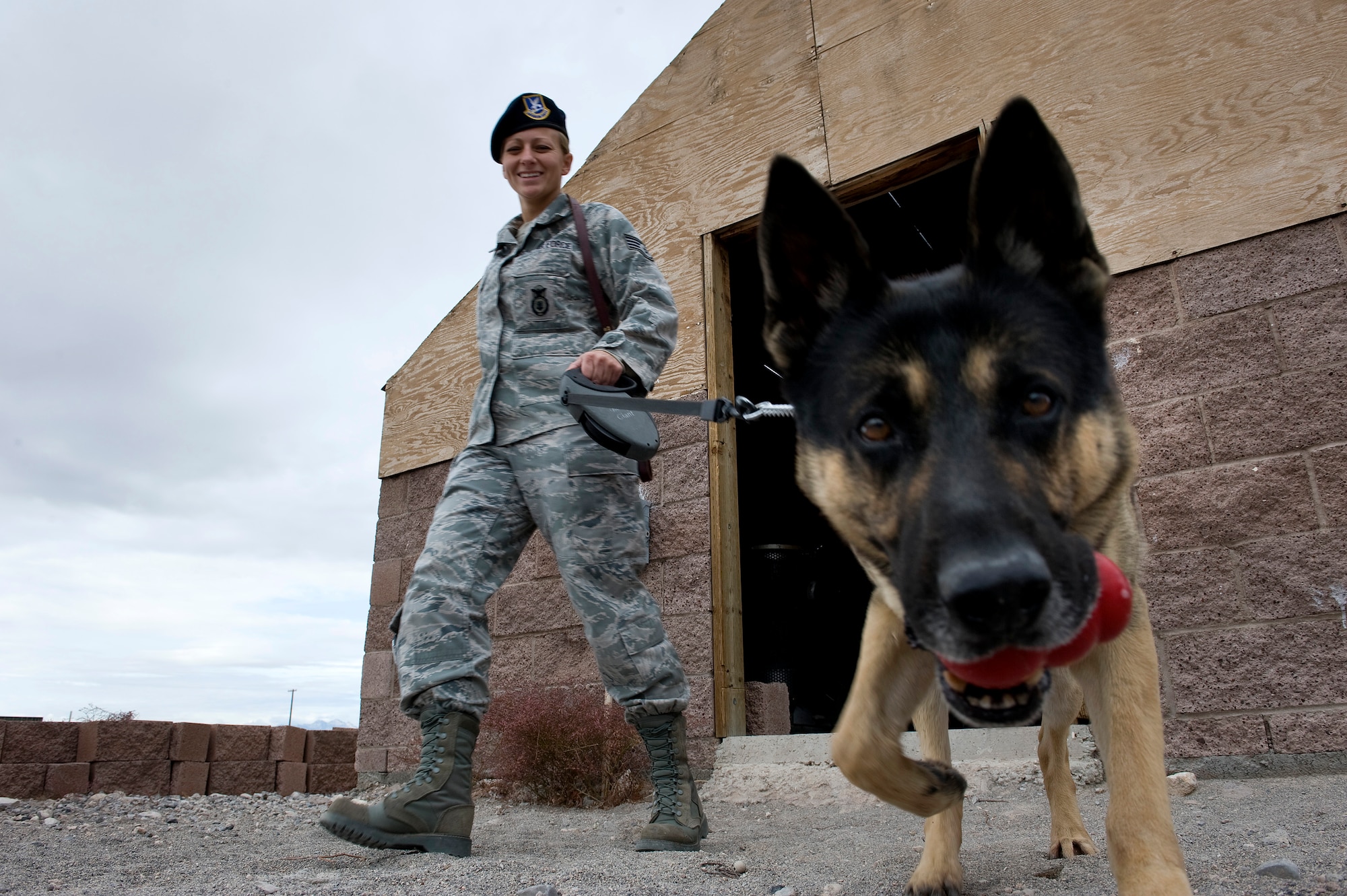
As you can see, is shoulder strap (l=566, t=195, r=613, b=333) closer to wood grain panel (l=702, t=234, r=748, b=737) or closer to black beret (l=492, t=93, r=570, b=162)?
black beret (l=492, t=93, r=570, b=162)

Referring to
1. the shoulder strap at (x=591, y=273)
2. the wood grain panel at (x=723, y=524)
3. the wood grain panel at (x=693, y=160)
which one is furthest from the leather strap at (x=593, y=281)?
the wood grain panel at (x=693, y=160)

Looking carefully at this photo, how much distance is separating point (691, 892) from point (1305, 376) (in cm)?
347

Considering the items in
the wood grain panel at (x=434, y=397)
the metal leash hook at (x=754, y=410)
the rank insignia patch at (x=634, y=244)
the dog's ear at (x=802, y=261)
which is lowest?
the metal leash hook at (x=754, y=410)

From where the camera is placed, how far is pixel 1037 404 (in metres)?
1.73

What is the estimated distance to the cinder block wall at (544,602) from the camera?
502cm

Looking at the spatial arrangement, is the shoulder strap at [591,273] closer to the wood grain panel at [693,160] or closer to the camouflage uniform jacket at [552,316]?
the camouflage uniform jacket at [552,316]

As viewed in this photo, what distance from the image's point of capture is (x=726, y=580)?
5.09 m

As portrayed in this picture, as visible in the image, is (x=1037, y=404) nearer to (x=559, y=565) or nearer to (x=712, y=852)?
(x=559, y=565)

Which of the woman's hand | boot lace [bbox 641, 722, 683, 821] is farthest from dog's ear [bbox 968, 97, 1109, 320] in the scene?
boot lace [bbox 641, 722, 683, 821]

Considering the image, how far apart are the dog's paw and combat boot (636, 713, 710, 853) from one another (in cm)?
115

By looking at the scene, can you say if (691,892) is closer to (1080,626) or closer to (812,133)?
(1080,626)

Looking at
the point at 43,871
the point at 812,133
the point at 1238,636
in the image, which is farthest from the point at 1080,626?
the point at 812,133

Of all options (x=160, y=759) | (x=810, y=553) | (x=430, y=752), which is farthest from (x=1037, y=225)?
(x=160, y=759)

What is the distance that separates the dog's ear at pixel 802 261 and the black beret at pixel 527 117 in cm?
176
